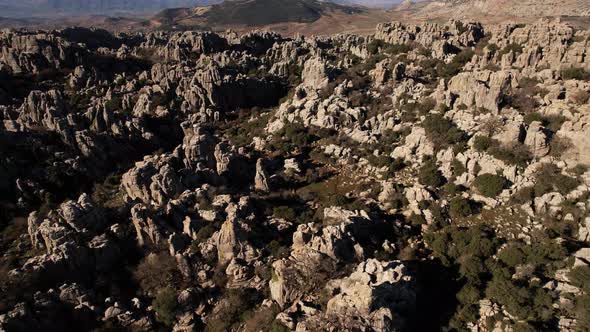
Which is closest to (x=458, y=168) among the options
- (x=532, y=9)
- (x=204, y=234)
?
(x=204, y=234)

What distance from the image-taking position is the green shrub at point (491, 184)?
118ft

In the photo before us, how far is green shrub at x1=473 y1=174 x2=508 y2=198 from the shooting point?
36.1 meters

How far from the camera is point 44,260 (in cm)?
3166

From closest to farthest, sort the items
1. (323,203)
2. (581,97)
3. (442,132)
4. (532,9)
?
(323,203), (581,97), (442,132), (532,9)

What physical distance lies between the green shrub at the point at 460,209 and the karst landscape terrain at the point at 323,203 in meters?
0.12

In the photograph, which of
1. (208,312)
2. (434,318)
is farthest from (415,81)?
(208,312)

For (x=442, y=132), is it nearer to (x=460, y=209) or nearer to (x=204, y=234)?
(x=460, y=209)

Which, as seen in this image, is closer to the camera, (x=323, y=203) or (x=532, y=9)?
(x=323, y=203)

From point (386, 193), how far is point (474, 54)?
134 ft

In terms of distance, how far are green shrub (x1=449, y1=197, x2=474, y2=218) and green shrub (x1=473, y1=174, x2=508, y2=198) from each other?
216 cm

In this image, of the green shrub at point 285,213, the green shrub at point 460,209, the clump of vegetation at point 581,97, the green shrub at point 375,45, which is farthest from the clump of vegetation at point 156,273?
the green shrub at point 375,45

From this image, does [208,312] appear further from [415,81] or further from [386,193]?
[415,81]

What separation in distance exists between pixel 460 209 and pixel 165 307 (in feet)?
85.7

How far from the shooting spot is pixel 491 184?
120 feet
